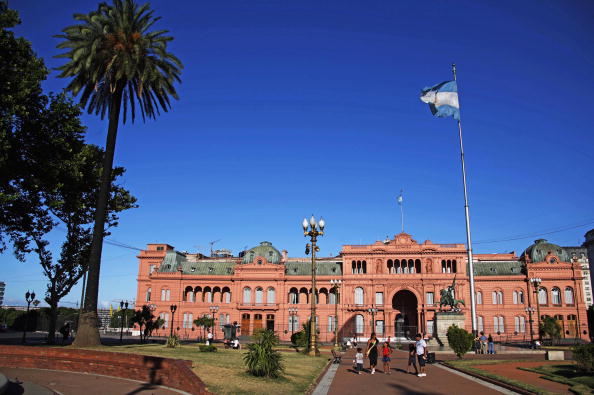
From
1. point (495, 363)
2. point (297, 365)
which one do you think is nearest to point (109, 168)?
point (297, 365)

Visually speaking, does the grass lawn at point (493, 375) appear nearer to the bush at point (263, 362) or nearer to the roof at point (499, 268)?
the bush at point (263, 362)

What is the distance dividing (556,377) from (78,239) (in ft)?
115

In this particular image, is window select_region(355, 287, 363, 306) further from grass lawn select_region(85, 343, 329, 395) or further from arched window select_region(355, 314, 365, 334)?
grass lawn select_region(85, 343, 329, 395)

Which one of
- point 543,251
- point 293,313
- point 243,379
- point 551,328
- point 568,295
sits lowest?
point 243,379

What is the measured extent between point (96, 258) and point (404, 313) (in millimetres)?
53538

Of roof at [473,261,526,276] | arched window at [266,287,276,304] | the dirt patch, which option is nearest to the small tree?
roof at [473,261,526,276]

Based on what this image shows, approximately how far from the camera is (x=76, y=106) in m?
30.7

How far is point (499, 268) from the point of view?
72562 millimetres

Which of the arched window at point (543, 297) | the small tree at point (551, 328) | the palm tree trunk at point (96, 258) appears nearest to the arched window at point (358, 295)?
the small tree at point (551, 328)

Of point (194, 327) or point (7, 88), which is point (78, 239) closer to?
point (7, 88)

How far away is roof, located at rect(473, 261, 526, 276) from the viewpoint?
71812mm

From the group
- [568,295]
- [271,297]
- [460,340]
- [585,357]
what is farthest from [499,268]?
[585,357]

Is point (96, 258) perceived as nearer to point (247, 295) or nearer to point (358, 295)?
point (247, 295)

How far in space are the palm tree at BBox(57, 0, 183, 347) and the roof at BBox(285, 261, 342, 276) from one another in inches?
1924
